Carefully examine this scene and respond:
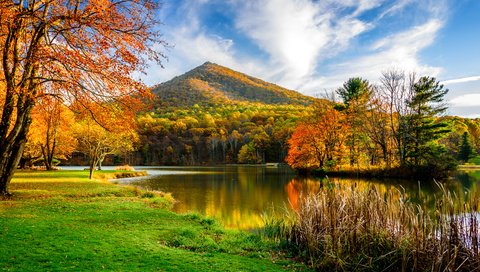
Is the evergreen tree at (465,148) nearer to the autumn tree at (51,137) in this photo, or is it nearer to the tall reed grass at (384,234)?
the autumn tree at (51,137)

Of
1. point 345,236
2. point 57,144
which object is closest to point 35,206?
point 345,236

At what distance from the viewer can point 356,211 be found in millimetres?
7957

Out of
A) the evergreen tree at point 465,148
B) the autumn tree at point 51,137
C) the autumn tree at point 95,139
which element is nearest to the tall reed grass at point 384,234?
the autumn tree at point 95,139

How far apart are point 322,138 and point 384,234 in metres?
38.6

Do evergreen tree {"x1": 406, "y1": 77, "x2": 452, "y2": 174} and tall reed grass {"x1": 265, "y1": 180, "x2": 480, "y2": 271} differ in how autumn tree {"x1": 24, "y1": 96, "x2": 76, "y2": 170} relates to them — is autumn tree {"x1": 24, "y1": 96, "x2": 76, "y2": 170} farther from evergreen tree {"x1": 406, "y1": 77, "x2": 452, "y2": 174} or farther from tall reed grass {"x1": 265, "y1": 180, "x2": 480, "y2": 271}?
evergreen tree {"x1": 406, "y1": 77, "x2": 452, "y2": 174}

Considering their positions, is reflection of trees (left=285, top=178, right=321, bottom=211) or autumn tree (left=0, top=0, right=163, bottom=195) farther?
reflection of trees (left=285, top=178, right=321, bottom=211)

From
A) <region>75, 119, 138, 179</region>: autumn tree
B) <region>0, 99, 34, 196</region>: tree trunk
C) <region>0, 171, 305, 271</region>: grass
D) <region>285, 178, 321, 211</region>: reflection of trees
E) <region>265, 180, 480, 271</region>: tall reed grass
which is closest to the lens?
<region>0, 171, 305, 271</region>: grass

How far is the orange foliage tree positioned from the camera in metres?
44.5

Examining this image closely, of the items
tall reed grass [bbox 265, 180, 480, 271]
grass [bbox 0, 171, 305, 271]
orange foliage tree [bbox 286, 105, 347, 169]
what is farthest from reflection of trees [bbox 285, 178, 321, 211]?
orange foliage tree [bbox 286, 105, 347, 169]

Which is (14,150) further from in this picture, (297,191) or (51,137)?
(51,137)

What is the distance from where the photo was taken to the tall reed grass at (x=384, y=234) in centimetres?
671

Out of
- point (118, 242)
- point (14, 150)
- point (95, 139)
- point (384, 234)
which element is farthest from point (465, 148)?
point (14, 150)

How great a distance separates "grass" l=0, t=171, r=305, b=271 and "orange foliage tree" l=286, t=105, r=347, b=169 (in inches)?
1343

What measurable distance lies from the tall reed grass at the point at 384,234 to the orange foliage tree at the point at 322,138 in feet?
119
